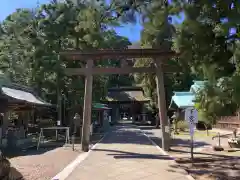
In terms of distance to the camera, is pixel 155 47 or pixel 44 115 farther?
pixel 44 115

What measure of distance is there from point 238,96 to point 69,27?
20.0m

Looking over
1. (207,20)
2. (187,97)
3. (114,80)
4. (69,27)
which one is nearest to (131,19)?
(207,20)

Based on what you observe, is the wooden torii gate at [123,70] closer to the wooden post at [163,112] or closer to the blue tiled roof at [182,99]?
the wooden post at [163,112]

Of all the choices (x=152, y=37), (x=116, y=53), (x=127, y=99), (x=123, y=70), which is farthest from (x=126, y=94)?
(x=152, y=37)

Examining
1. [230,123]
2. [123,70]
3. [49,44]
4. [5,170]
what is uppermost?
[49,44]

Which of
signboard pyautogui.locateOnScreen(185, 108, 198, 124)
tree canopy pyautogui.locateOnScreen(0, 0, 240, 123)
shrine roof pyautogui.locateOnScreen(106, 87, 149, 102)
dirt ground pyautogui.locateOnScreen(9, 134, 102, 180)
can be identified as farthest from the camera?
shrine roof pyautogui.locateOnScreen(106, 87, 149, 102)

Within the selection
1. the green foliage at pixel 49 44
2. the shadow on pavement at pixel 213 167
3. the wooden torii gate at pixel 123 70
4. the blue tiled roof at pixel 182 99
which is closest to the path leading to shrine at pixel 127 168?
the shadow on pavement at pixel 213 167

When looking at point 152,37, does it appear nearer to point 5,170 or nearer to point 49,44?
point 5,170

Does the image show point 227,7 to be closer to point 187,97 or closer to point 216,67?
point 216,67

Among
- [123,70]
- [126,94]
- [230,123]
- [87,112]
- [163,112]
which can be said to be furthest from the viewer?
[126,94]

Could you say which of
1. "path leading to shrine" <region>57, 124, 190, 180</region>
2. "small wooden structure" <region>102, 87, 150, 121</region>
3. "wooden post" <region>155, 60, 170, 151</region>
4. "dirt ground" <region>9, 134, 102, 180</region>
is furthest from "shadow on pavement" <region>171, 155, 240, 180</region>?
"small wooden structure" <region>102, 87, 150, 121</region>

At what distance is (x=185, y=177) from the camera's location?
880 centimetres

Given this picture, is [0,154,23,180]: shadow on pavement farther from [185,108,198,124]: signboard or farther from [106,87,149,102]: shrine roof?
[106,87,149,102]: shrine roof

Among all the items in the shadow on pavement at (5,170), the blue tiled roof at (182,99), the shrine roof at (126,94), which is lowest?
the shadow on pavement at (5,170)
